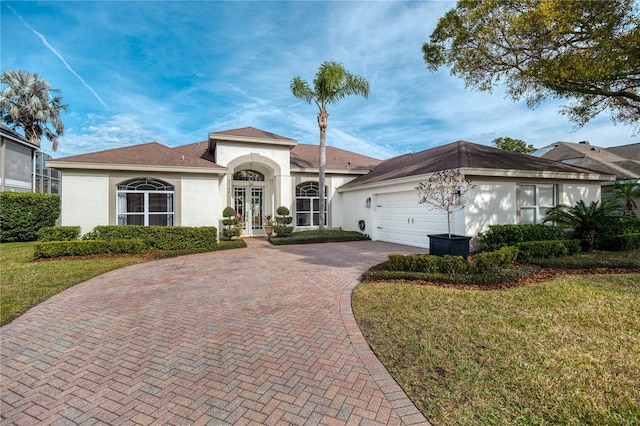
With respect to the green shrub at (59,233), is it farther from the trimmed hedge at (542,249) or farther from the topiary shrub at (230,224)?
the trimmed hedge at (542,249)

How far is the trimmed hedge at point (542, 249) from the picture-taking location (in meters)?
8.24

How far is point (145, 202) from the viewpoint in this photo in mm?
12734

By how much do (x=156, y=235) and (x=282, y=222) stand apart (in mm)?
6221

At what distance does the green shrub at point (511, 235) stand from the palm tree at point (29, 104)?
33790mm

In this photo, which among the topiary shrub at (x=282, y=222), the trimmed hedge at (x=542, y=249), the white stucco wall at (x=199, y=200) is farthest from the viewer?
the topiary shrub at (x=282, y=222)

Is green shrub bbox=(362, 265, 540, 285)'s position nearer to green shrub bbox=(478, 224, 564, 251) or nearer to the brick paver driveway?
the brick paver driveway

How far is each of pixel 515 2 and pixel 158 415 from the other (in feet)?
40.6

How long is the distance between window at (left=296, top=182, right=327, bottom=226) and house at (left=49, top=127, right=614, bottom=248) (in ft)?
2.39

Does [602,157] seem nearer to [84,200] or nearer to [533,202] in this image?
[533,202]

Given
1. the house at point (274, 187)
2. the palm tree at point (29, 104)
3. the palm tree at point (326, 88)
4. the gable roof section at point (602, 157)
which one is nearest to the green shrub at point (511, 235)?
the house at point (274, 187)

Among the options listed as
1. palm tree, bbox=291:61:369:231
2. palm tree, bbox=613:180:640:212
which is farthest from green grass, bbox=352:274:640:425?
palm tree, bbox=291:61:369:231

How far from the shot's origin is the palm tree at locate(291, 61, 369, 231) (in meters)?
15.3

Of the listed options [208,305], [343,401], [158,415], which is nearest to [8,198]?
[208,305]

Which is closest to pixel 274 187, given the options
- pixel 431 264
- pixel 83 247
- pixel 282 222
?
pixel 282 222
